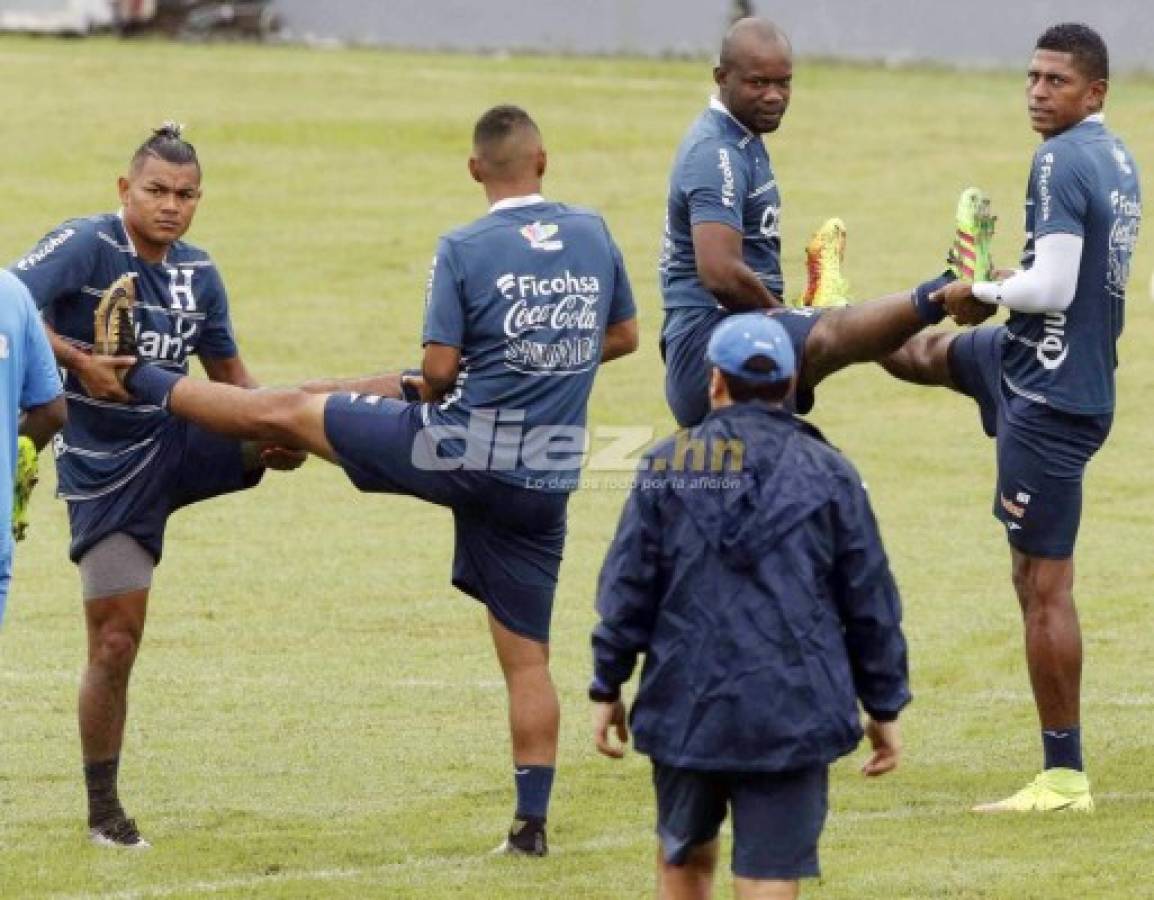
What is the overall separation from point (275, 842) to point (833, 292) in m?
3.20

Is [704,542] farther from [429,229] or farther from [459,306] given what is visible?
[429,229]

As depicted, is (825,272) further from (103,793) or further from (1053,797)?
(103,793)

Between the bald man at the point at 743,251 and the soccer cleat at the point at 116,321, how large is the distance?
7.30ft

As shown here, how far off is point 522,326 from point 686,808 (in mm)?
2423

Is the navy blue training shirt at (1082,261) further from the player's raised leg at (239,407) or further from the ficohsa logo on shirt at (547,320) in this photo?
the player's raised leg at (239,407)

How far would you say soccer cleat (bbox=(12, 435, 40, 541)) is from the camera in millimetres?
8992

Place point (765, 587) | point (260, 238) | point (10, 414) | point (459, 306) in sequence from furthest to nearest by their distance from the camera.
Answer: point (260, 238) < point (459, 306) < point (10, 414) < point (765, 587)

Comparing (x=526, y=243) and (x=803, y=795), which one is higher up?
(x=526, y=243)

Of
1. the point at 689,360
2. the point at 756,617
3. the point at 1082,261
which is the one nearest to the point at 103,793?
the point at 689,360

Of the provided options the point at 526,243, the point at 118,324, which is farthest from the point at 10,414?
the point at 526,243

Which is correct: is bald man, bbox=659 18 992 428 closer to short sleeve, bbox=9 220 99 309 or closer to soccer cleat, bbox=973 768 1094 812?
soccer cleat, bbox=973 768 1094 812

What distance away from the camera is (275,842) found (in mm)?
10008

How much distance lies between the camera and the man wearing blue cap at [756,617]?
754 cm

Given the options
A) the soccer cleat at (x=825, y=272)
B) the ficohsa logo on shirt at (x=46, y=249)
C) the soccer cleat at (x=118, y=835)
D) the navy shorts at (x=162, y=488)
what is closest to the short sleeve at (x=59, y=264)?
the ficohsa logo on shirt at (x=46, y=249)
